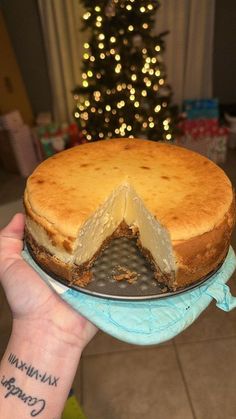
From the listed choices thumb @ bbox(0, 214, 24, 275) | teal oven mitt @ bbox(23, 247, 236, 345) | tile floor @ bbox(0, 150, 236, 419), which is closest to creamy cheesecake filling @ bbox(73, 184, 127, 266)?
teal oven mitt @ bbox(23, 247, 236, 345)

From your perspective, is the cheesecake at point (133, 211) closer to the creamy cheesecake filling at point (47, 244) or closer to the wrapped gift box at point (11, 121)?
the creamy cheesecake filling at point (47, 244)

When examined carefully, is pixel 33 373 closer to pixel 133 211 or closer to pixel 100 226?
pixel 100 226

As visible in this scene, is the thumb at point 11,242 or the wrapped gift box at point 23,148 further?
the wrapped gift box at point 23,148

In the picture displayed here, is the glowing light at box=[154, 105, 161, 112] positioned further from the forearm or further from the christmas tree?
the forearm

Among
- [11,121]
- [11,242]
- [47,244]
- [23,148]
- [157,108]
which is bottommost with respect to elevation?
[23,148]

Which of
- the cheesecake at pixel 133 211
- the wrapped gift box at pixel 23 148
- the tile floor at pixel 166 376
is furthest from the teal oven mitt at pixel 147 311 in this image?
the wrapped gift box at pixel 23 148

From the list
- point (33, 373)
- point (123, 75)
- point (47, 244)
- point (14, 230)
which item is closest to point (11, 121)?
point (123, 75)

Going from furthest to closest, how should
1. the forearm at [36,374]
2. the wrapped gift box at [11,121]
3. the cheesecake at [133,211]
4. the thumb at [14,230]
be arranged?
1. the wrapped gift box at [11,121]
2. the thumb at [14,230]
3. the cheesecake at [133,211]
4. the forearm at [36,374]

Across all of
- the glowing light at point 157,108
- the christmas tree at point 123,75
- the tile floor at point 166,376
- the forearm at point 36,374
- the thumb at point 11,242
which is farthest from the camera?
the glowing light at point 157,108
